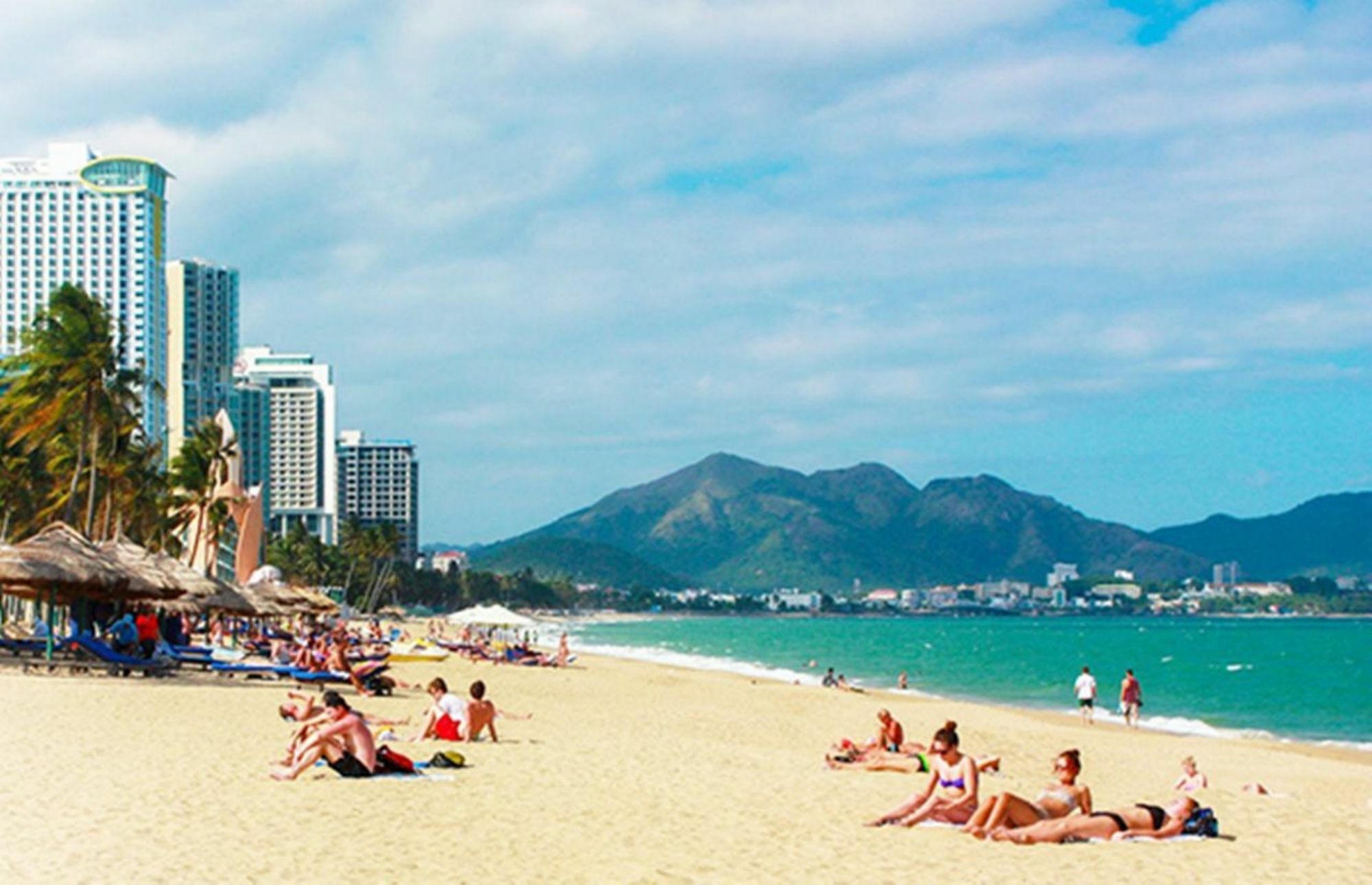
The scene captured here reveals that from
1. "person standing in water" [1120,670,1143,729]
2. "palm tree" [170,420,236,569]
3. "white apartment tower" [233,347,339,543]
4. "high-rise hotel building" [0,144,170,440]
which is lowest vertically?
"person standing in water" [1120,670,1143,729]

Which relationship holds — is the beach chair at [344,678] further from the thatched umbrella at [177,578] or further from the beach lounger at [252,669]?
the thatched umbrella at [177,578]

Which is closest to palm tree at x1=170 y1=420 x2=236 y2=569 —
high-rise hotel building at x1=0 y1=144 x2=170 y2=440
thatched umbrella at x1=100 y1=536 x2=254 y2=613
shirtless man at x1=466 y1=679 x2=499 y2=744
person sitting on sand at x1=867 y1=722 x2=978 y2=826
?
thatched umbrella at x1=100 y1=536 x2=254 y2=613

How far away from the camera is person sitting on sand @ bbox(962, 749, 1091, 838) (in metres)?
10.4

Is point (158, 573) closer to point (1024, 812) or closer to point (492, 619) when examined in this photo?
point (1024, 812)

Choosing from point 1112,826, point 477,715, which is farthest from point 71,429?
point 1112,826

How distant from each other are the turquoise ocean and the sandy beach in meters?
19.8

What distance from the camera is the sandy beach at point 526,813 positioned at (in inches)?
344

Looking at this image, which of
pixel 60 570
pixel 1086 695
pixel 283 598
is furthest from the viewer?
pixel 283 598

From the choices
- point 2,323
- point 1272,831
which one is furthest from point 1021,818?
point 2,323

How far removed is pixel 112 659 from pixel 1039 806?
15.7m

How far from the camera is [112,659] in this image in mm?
21594

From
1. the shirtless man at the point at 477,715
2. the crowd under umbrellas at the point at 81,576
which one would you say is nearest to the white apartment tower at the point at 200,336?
the crowd under umbrellas at the point at 81,576

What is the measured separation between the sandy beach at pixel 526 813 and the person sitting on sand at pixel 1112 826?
0.43 feet

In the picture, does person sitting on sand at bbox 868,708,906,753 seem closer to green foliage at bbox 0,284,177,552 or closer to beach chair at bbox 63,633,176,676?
beach chair at bbox 63,633,176,676
